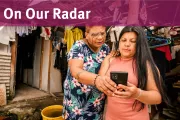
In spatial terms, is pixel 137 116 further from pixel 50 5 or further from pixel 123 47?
pixel 50 5

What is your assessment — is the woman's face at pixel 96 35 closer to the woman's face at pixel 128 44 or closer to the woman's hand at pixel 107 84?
the woman's face at pixel 128 44

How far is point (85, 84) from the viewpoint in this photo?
1.75 meters

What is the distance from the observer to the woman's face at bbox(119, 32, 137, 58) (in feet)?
4.79

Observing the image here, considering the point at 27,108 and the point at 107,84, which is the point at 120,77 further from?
the point at 27,108

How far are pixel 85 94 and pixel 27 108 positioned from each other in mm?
3889

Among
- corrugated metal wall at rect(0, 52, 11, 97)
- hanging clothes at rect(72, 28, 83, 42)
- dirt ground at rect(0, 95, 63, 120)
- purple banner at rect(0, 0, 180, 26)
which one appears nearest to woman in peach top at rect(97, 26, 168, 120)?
purple banner at rect(0, 0, 180, 26)

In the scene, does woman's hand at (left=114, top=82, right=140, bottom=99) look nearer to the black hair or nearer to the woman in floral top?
the black hair

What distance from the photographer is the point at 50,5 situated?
18.2ft

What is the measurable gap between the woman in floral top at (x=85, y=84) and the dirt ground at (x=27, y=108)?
2.78m

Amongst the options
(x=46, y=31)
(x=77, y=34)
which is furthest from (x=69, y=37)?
(x=46, y=31)

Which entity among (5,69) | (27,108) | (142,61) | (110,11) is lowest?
(27,108)

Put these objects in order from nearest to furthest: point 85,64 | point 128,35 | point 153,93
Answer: point 153,93 < point 128,35 < point 85,64

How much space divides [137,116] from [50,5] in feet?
15.7

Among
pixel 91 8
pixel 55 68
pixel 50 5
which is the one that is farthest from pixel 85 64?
pixel 55 68
